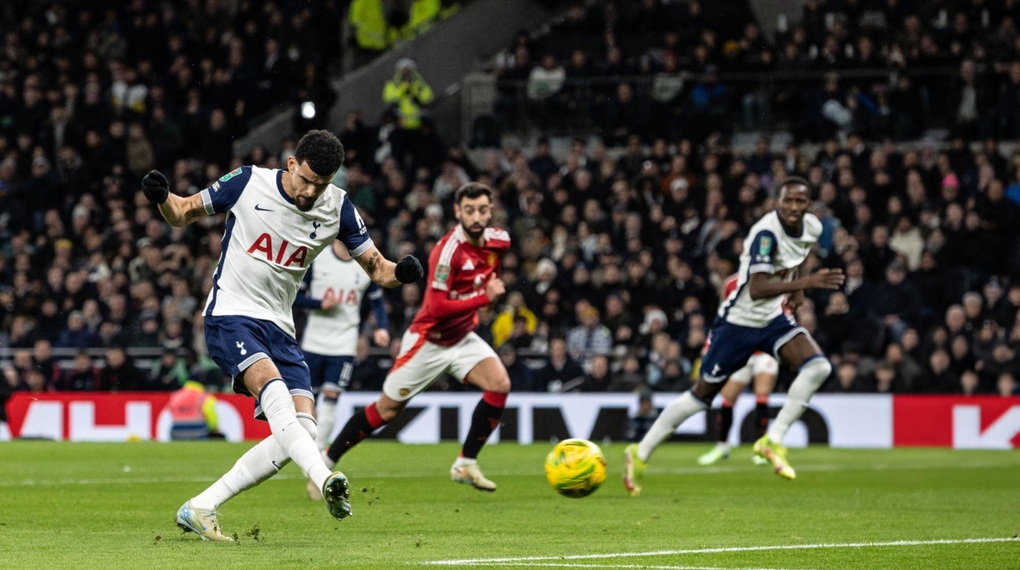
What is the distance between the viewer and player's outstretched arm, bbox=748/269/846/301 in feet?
40.8

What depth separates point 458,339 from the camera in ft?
41.8

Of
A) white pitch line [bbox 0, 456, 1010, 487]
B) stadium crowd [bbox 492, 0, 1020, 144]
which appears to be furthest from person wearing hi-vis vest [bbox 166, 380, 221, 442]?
stadium crowd [bbox 492, 0, 1020, 144]

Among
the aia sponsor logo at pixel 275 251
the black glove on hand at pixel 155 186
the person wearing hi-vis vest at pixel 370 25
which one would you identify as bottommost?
the aia sponsor logo at pixel 275 251

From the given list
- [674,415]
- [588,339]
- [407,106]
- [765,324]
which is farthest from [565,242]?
[674,415]

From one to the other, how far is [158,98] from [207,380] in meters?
6.98

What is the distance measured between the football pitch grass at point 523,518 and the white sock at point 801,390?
0.52 metres

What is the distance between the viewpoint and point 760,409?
1717cm

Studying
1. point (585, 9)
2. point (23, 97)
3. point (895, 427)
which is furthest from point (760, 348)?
point (23, 97)

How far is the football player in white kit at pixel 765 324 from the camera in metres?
13.5

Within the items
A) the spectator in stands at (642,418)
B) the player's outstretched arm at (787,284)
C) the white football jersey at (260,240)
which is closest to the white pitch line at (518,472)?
the player's outstretched arm at (787,284)

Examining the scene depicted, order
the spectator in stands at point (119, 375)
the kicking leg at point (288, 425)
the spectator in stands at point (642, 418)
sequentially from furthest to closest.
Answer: the spectator in stands at point (119, 375)
the spectator in stands at point (642, 418)
the kicking leg at point (288, 425)

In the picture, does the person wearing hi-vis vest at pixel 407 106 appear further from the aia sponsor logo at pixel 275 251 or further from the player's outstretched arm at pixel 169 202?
the player's outstretched arm at pixel 169 202

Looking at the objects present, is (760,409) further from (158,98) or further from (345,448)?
(158,98)

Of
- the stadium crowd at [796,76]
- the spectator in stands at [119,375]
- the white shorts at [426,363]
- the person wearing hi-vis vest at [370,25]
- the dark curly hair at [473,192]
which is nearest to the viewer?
the dark curly hair at [473,192]
